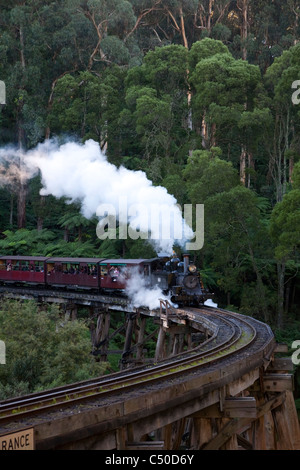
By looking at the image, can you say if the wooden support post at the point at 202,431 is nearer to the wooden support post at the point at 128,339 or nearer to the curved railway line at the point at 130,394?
the curved railway line at the point at 130,394

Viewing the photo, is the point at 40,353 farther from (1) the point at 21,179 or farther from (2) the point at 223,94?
(1) the point at 21,179

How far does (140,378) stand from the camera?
535 inches

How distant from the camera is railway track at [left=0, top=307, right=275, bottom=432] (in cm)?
1122

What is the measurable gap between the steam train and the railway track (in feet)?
19.6

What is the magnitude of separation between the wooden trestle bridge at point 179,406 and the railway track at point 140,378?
0.7 inches

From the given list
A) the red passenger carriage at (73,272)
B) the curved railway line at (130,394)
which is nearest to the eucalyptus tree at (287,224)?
the red passenger carriage at (73,272)

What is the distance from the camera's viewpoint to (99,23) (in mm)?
53250

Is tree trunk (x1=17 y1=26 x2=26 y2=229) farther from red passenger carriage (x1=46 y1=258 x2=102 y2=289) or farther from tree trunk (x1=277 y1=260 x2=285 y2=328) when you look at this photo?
tree trunk (x1=277 y1=260 x2=285 y2=328)

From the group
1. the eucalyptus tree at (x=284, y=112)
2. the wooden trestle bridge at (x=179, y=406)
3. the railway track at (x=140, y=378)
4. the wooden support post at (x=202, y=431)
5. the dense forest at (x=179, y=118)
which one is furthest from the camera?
the eucalyptus tree at (x=284, y=112)

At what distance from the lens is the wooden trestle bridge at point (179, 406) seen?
32.8ft

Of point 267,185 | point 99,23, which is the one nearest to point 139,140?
point 267,185

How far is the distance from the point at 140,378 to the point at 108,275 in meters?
18.1

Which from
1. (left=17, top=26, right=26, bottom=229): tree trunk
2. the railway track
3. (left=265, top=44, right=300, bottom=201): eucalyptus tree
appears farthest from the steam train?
(left=265, top=44, right=300, bottom=201): eucalyptus tree
